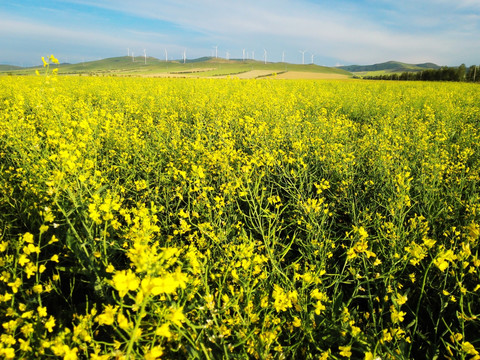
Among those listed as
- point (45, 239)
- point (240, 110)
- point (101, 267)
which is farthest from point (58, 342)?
point (240, 110)

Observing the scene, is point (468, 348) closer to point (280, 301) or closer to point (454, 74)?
point (280, 301)

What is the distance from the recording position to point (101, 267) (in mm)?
1725

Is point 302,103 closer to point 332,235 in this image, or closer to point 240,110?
point 240,110

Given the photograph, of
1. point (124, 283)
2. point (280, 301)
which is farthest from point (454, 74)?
point (124, 283)

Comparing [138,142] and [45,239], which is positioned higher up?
[138,142]

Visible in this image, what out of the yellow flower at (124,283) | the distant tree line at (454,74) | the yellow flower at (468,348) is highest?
the distant tree line at (454,74)

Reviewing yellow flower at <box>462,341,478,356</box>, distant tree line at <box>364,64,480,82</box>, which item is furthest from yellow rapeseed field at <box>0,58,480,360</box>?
distant tree line at <box>364,64,480,82</box>

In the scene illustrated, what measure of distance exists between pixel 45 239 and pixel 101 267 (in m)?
1.19

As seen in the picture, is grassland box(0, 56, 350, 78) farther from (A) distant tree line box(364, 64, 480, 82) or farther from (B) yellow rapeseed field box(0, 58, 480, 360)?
(B) yellow rapeseed field box(0, 58, 480, 360)

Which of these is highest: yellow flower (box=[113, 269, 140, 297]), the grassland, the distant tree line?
the grassland

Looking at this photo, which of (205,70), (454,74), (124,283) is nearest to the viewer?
(124,283)

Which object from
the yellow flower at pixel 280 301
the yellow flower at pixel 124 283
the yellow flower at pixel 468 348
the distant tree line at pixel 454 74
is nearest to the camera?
the yellow flower at pixel 124 283

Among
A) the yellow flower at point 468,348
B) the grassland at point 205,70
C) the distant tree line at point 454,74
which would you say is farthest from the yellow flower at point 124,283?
the distant tree line at point 454,74

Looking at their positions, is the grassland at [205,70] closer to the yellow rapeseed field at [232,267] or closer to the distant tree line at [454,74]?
the distant tree line at [454,74]
